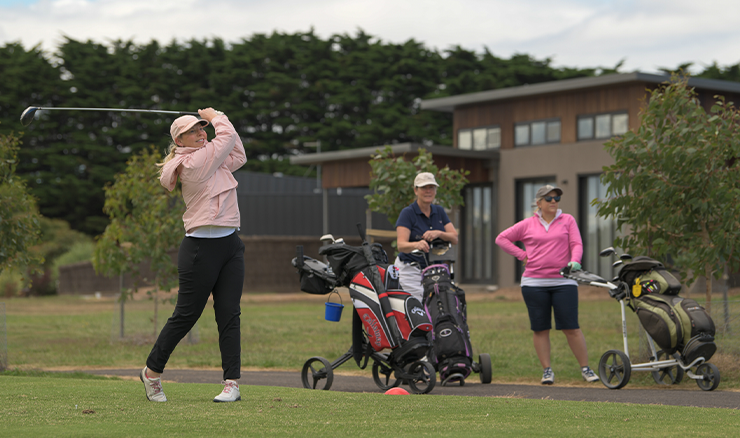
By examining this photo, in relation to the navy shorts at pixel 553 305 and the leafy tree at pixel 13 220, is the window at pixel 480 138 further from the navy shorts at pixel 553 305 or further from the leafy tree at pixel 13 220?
the navy shorts at pixel 553 305

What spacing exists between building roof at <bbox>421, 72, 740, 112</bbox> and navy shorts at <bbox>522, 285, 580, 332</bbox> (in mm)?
16623

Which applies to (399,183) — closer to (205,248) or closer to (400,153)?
(205,248)

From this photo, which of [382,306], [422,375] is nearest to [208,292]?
[382,306]

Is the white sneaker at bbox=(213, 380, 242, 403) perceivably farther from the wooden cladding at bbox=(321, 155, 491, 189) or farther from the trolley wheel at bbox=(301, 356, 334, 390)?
the wooden cladding at bbox=(321, 155, 491, 189)

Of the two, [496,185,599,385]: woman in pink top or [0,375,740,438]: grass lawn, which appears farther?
[496,185,599,385]: woman in pink top

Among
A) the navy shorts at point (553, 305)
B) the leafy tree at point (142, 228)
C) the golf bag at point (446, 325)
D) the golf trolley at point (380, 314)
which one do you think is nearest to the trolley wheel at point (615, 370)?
the navy shorts at point (553, 305)

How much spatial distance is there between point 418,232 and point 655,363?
250 cm

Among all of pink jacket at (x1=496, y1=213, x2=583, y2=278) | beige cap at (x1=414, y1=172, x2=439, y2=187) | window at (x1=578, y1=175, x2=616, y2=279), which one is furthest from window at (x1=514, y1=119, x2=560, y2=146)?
beige cap at (x1=414, y1=172, x2=439, y2=187)

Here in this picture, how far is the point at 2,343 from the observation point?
1002 cm

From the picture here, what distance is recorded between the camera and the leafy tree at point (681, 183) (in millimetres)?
9523

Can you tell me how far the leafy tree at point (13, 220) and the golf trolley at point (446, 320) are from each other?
5147 mm

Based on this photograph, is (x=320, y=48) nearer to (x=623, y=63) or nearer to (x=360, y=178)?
(x=623, y=63)

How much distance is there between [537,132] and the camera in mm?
28641

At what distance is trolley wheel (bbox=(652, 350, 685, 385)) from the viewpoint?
8.74m
